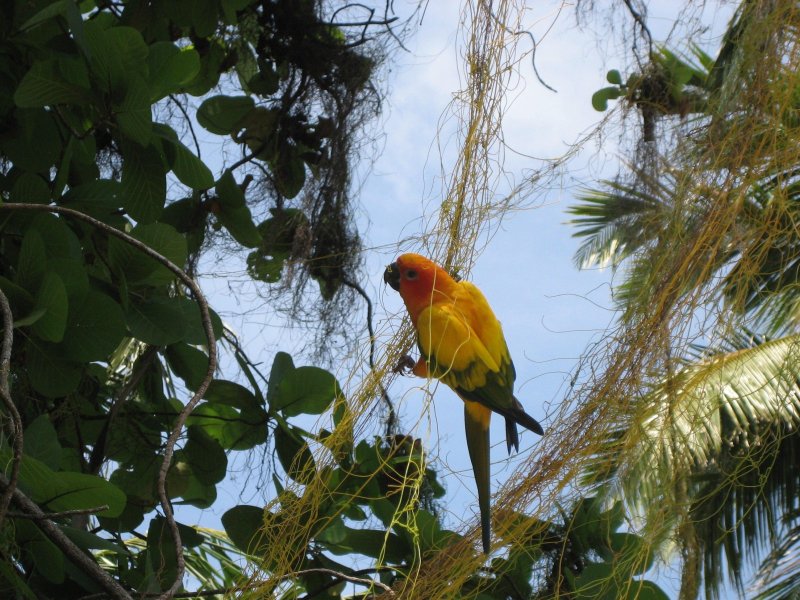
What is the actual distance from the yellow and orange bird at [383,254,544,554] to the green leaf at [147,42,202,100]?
1.46 ft

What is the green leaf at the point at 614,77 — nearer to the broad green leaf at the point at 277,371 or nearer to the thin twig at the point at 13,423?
the broad green leaf at the point at 277,371

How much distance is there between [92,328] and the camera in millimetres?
1316

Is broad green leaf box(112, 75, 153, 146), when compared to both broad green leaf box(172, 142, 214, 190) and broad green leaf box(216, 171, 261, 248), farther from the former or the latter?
broad green leaf box(216, 171, 261, 248)

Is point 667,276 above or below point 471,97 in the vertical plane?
below

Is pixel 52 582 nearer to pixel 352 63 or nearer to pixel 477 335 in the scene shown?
pixel 477 335

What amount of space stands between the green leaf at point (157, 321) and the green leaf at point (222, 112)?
1.91 ft

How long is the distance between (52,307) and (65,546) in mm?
330

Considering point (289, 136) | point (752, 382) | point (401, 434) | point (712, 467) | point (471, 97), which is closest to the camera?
point (471, 97)

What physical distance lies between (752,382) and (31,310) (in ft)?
12.0

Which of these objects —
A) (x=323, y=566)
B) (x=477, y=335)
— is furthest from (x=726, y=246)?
(x=323, y=566)

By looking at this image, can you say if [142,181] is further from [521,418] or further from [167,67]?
[521,418]

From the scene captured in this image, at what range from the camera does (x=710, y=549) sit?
486cm

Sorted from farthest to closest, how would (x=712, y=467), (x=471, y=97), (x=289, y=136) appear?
1. (x=712, y=467)
2. (x=289, y=136)
3. (x=471, y=97)

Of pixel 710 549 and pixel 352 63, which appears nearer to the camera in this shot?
pixel 352 63
